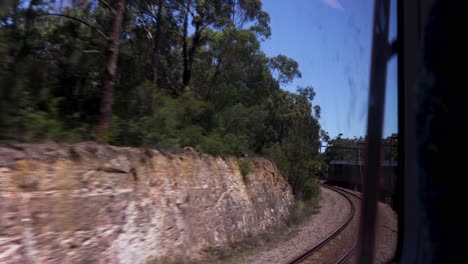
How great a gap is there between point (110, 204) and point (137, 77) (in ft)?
28.3

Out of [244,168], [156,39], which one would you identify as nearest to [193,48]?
[156,39]

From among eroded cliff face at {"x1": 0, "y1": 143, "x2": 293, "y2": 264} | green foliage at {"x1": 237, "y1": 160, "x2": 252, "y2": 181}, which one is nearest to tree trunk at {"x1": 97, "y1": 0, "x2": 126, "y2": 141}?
eroded cliff face at {"x1": 0, "y1": 143, "x2": 293, "y2": 264}

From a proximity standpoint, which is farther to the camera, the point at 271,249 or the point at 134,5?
the point at 134,5

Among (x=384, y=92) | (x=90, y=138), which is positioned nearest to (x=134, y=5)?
(x=90, y=138)

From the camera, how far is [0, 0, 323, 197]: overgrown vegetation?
952cm

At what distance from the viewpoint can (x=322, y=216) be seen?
22.2 metres

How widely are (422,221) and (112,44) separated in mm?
10074

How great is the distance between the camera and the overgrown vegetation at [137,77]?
Answer: 31.2 ft

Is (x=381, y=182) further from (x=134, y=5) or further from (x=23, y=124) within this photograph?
(x=134, y=5)

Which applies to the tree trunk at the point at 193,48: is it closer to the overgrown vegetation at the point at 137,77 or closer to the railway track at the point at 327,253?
the overgrown vegetation at the point at 137,77

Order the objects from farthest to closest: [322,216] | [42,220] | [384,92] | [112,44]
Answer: [322,216]
[112,44]
[42,220]
[384,92]

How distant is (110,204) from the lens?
317 inches

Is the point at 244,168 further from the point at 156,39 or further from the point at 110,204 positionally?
the point at 110,204

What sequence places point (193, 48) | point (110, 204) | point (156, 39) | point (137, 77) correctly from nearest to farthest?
point (110, 204)
point (137, 77)
point (156, 39)
point (193, 48)
